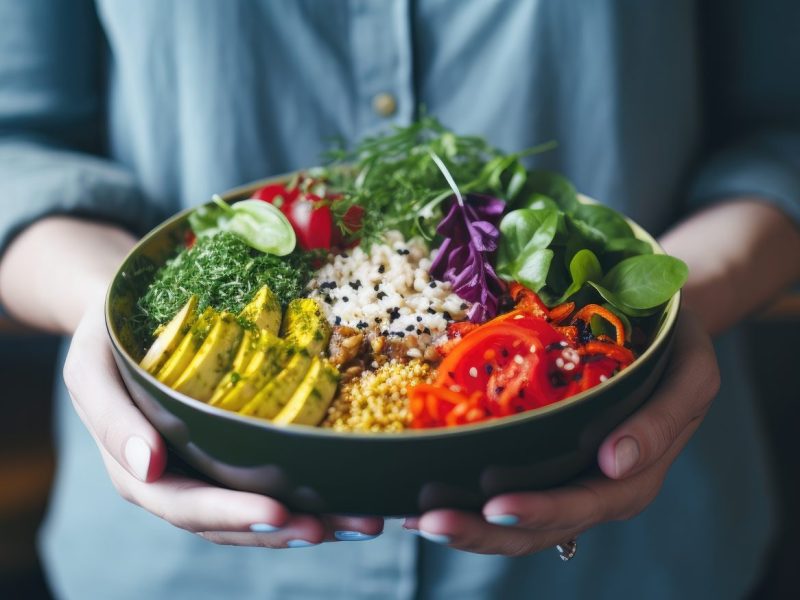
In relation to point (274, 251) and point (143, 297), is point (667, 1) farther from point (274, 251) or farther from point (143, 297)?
point (143, 297)

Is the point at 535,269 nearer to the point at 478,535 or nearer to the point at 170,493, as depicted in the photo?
the point at 478,535

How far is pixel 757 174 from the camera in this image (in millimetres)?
1577

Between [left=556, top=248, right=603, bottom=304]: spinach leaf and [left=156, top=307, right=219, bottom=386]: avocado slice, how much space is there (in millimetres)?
509

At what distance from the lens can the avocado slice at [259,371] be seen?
2.94 ft

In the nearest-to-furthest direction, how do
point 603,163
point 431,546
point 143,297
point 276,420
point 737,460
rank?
point 276,420, point 143,297, point 431,546, point 603,163, point 737,460

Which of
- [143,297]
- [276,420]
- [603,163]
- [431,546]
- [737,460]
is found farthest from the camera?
[737,460]

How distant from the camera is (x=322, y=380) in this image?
0.93 m

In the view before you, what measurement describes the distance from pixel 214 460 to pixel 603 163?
105 cm

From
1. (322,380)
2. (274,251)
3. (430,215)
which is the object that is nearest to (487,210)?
(430,215)

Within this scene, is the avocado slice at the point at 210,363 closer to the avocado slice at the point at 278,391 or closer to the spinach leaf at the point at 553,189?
the avocado slice at the point at 278,391

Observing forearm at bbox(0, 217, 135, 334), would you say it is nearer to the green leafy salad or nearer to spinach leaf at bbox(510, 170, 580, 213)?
the green leafy salad

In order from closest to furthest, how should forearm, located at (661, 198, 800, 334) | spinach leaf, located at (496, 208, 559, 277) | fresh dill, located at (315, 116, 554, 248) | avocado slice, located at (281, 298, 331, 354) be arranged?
avocado slice, located at (281, 298, 331, 354) → spinach leaf, located at (496, 208, 559, 277) → fresh dill, located at (315, 116, 554, 248) → forearm, located at (661, 198, 800, 334)

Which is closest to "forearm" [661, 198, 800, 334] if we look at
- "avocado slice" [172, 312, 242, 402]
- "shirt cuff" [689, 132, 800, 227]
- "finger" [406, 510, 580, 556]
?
"shirt cuff" [689, 132, 800, 227]

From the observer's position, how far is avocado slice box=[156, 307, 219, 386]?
3.06ft
